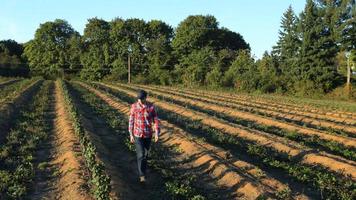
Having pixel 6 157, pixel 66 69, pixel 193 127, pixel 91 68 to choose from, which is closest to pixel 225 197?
pixel 6 157

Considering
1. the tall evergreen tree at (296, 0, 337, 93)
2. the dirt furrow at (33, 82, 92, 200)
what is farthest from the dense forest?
the dirt furrow at (33, 82, 92, 200)

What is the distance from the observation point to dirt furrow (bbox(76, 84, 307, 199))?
9.68 meters

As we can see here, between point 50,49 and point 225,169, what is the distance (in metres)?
89.1

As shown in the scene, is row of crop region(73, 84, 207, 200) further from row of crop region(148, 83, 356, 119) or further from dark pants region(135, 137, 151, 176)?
row of crop region(148, 83, 356, 119)

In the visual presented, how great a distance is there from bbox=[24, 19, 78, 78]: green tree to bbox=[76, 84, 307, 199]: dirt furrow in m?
74.6

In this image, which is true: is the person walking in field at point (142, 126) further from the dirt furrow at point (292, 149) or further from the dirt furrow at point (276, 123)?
the dirt furrow at point (276, 123)

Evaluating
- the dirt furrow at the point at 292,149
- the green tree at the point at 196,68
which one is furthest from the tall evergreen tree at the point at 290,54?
the dirt furrow at the point at 292,149

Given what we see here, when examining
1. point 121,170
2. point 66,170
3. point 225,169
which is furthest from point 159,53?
point 66,170

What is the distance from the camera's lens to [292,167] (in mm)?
11719

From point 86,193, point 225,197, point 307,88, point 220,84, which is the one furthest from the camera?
point 220,84

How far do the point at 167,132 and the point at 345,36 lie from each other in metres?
41.4

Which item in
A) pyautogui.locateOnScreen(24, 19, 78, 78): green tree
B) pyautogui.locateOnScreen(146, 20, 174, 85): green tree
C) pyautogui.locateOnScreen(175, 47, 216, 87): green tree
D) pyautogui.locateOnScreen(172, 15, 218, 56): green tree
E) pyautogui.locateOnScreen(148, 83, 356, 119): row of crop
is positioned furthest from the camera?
pyautogui.locateOnScreen(24, 19, 78, 78): green tree

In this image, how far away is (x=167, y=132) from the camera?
16.6m

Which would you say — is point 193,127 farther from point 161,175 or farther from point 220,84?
point 220,84
